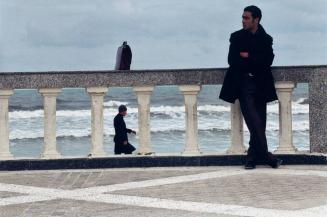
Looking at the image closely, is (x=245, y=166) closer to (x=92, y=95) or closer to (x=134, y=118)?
(x=92, y=95)

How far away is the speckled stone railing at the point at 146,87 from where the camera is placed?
9062mm

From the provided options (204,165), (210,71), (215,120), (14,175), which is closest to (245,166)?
(204,165)

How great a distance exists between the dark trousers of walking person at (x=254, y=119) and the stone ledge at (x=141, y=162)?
14.2 inches

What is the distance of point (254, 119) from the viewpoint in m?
8.73

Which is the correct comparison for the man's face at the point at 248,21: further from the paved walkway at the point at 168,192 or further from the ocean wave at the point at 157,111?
the ocean wave at the point at 157,111

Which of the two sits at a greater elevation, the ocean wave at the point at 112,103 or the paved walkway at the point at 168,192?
the ocean wave at the point at 112,103

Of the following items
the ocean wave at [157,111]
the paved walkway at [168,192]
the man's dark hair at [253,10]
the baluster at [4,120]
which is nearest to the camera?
the paved walkway at [168,192]

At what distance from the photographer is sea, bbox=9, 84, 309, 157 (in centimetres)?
2636

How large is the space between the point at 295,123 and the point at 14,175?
2802 centimetres

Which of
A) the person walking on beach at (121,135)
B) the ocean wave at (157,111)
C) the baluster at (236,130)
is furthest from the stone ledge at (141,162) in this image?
the ocean wave at (157,111)

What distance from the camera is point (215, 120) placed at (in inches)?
1567

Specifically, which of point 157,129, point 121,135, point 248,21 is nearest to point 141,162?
point 248,21

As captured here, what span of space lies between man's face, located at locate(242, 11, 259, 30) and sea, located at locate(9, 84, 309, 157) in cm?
1294

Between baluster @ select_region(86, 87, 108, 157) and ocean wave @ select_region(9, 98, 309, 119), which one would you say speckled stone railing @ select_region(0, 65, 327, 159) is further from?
ocean wave @ select_region(9, 98, 309, 119)
